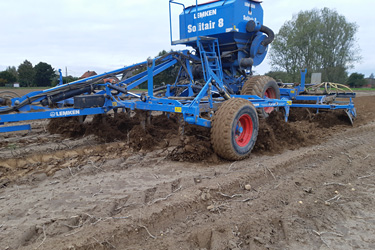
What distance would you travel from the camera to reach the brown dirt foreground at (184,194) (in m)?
2.81

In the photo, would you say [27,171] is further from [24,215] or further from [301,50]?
[301,50]

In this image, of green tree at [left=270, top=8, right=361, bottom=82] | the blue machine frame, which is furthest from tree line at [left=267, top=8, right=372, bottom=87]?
the blue machine frame

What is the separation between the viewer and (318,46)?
38.4 metres

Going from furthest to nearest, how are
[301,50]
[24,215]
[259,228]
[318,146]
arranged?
[301,50] < [318,146] < [24,215] < [259,228]

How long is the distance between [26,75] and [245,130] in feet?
157

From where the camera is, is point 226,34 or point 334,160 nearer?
point 334,160

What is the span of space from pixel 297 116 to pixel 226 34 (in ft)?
12.6

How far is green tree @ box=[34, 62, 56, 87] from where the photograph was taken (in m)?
43.1

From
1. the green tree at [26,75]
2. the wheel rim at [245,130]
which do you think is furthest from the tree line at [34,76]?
the wheel rim at [245,130]

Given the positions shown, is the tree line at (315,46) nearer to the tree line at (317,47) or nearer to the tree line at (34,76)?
the tree line at (317,47)

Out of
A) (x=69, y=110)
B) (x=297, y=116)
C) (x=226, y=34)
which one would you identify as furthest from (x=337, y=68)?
(x=69, y=110)

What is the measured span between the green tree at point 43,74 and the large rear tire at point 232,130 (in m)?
43.9

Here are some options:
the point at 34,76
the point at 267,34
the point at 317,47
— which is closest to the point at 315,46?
the point at 317,47

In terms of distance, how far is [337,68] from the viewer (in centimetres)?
3906
